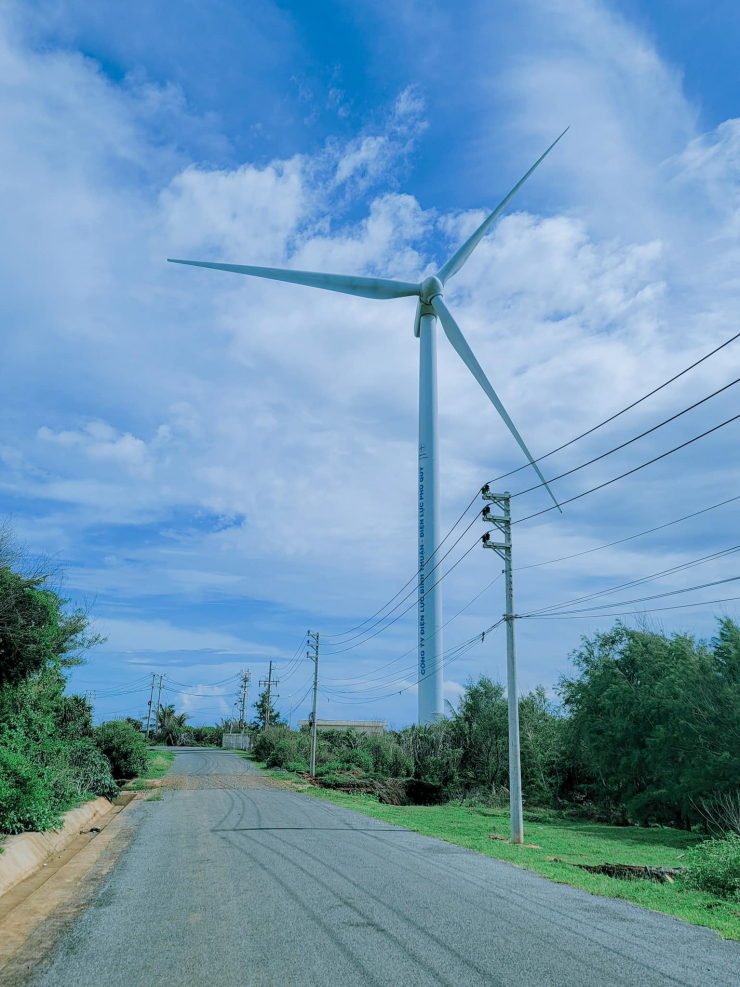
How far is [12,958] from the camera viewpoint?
7.08 meters

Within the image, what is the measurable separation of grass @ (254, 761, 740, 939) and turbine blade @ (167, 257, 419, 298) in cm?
2756

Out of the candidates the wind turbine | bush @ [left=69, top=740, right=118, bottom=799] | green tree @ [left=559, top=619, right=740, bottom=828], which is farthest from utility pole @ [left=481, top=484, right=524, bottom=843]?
the wind turbine

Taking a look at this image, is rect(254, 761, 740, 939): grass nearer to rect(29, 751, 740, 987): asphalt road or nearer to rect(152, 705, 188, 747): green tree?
rect(29, 751, 740, 987): asphalt road

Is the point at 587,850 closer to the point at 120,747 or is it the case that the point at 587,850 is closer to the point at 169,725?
the point at 120,747

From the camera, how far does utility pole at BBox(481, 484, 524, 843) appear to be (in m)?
18.1

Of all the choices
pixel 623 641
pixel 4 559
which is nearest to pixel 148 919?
pixel 4 559

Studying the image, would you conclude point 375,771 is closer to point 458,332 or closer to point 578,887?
point 458,332

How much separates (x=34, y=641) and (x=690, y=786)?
70.8ft

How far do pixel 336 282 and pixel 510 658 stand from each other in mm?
28186

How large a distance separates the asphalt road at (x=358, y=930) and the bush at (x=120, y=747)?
931 inches

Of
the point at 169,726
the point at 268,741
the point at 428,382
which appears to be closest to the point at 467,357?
the point at 428,382

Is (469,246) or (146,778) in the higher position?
(469,246)

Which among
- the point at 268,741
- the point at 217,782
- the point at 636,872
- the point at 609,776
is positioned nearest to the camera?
the point at 636,872

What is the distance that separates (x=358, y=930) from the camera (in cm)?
782
